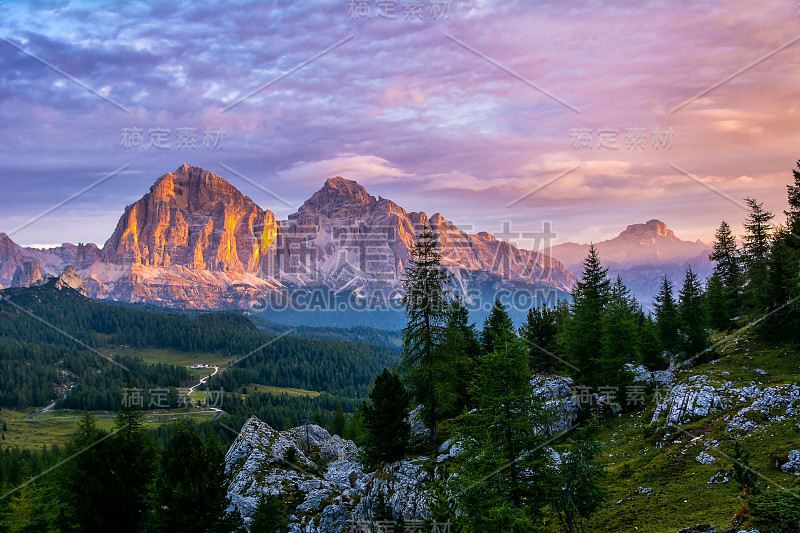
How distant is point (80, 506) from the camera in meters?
29.9

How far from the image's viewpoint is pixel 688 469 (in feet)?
84.1

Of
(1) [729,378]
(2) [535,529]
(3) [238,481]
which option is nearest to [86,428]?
(3) [238,481]

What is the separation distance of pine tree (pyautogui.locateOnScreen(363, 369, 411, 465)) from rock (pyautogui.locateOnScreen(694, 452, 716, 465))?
19.2 m

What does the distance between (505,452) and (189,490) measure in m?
19.8

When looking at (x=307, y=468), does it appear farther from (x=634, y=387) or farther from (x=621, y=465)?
(x=634, y=387)

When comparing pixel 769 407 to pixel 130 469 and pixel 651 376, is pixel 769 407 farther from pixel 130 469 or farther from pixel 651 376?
pixel 130 469

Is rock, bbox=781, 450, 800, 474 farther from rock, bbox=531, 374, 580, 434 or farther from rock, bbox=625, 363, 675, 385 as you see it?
rock, bbox=625, 363, 675, 385

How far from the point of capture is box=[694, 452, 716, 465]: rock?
2536cm

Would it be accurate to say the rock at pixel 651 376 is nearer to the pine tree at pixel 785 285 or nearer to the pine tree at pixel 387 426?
the pine tree at pixel 785 285

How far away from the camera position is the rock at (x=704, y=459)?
25.4 m

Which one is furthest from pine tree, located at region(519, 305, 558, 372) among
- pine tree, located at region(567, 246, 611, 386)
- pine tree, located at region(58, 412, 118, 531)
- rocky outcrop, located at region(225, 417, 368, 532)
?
pine tree, located at region(58, 412, 118, 531)

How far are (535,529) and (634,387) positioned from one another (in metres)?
27.4

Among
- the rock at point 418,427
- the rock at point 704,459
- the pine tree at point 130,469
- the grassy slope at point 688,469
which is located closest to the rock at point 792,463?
the grassy slope at point 688,469

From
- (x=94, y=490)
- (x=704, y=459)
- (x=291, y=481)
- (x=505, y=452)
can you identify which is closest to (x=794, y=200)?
(x=704, y=459)
